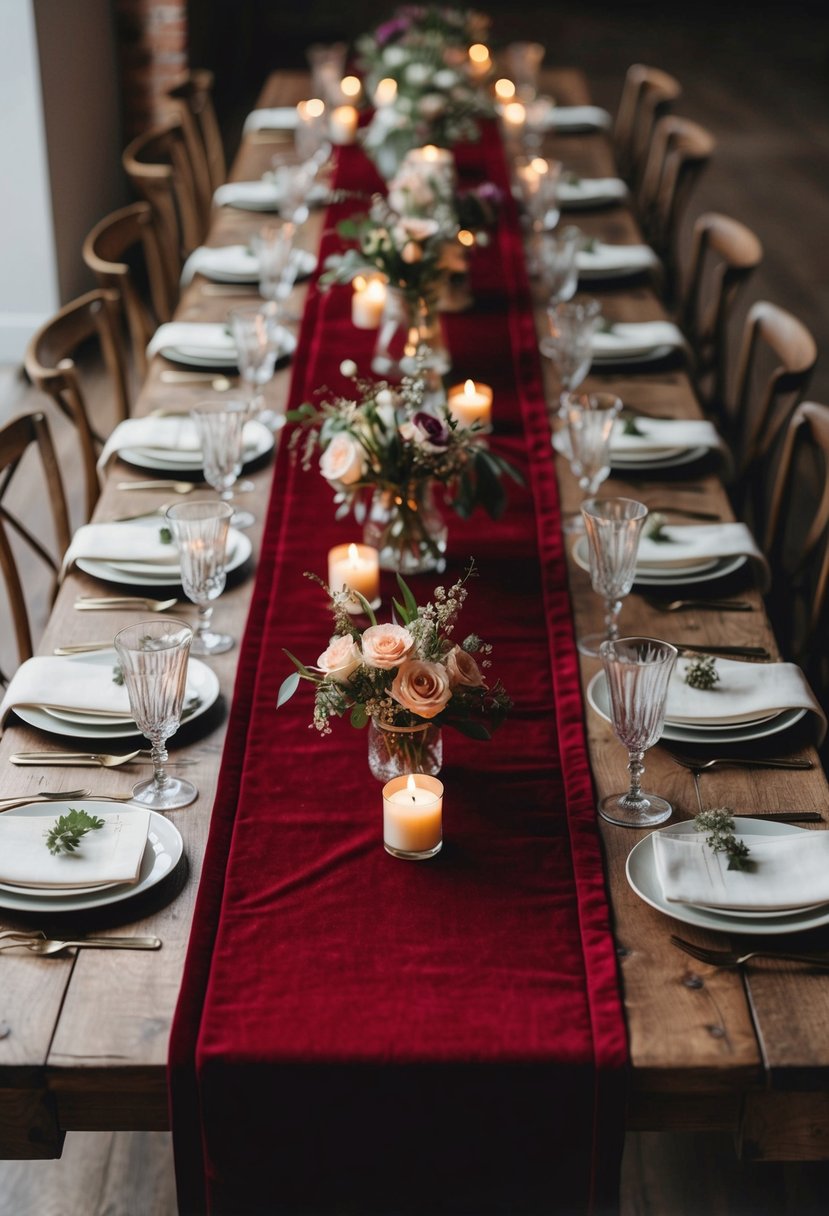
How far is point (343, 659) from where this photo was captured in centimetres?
157

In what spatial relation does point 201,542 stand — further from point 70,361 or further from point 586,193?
A: point 586,193

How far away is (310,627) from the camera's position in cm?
212

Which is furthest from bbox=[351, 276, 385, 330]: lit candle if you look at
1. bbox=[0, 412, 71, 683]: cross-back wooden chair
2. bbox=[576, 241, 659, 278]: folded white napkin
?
bbox=[0, 412, 71, 683]: cross-back wooden chair

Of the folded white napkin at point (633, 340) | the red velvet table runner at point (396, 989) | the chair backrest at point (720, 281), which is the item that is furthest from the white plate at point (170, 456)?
the chair backrest at point (720, 281)

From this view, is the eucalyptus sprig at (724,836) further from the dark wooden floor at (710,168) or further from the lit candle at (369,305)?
the lit candle at (369,305)

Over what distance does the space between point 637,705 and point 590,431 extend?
2.65 ft

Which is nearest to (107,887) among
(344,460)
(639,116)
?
(344,460)

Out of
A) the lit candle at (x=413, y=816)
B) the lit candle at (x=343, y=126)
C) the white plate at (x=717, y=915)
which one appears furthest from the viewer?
the lit candle at (x=343, y=126)

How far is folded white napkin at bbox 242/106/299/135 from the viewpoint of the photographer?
Result: 4844 mm

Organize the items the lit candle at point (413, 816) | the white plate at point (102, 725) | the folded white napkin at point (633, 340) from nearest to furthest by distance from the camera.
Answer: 1. the lit candle at point (413, 816)
2. the white plate at point (102, 725)
3. the folded white napkin at point (633, 340)

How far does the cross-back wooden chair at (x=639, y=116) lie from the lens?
5.34 metres

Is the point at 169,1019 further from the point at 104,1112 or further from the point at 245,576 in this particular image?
the point at 245,576

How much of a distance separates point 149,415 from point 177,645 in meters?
1.27

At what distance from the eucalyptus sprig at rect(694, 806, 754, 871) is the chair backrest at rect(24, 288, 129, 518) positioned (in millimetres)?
1556
